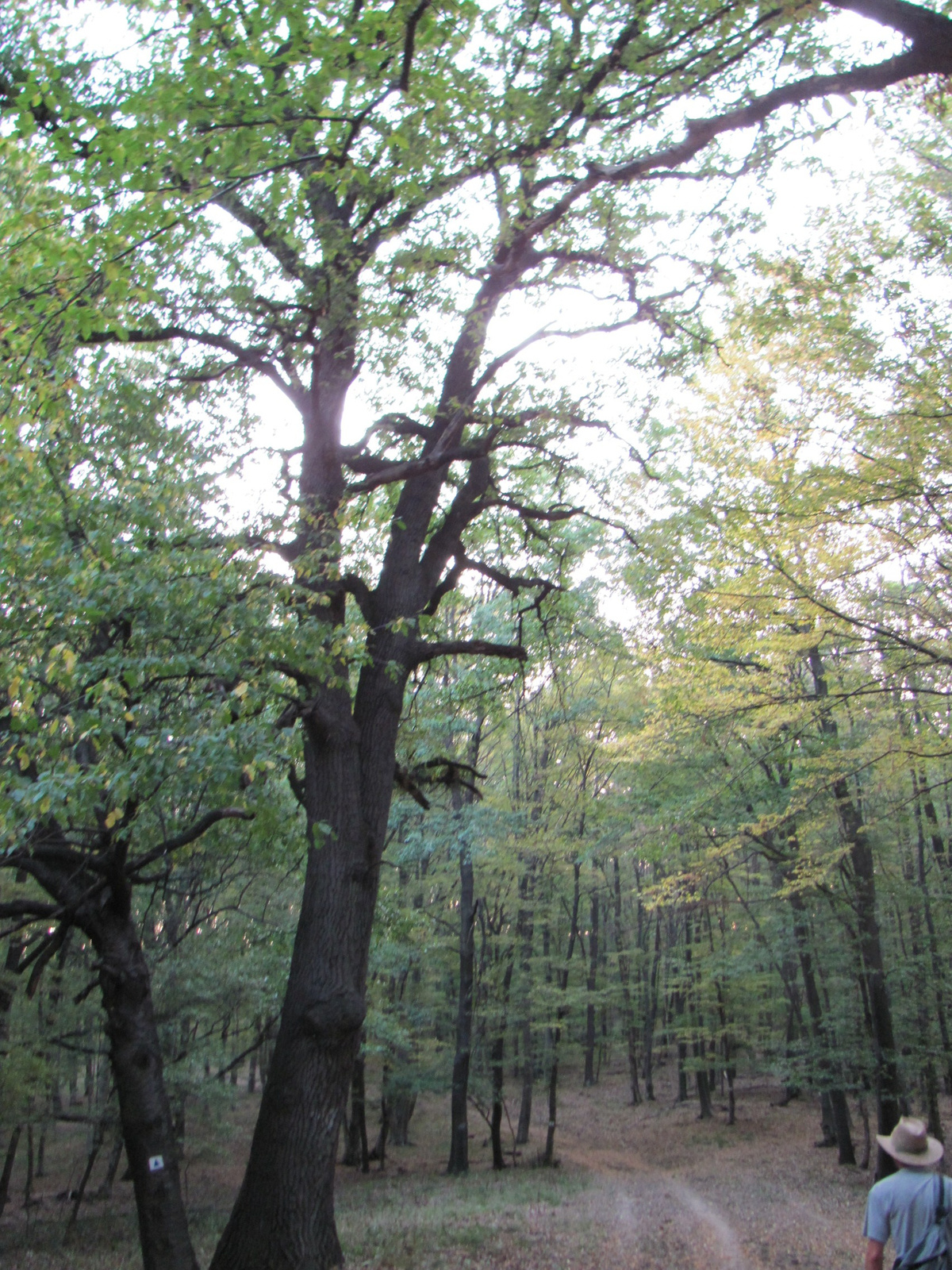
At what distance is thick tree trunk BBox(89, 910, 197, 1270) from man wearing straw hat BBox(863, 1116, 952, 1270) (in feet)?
15.8

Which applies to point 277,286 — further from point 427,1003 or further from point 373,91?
point 427,1003

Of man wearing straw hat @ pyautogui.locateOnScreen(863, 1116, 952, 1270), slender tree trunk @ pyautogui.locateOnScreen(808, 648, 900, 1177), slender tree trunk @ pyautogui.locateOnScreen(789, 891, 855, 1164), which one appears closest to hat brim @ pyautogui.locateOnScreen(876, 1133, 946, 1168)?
man wearing straw hat @ pyautogui.locateOnScreen(863, 1116, 952, 1270)

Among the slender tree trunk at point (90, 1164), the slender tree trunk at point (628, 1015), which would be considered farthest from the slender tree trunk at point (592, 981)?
the slender tree trunk at point (90, 1164)

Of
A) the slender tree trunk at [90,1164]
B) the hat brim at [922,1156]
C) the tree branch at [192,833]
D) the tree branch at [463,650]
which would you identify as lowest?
the slender tree trunk at [90,1164]

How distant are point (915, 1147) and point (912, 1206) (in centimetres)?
27

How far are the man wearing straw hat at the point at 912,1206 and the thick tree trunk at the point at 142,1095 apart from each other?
4.83 metres

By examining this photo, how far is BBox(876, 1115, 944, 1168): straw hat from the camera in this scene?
14.5 feet

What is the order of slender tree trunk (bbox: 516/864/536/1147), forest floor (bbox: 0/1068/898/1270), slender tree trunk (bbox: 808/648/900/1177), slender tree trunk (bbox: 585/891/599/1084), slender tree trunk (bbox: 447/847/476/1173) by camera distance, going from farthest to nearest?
slender tree trunk (bbox: 585/891/599/1084) → slender tree trunk (bbox: 516/864/536/1147) → slender tree trunk (bbox: 447/847/476/1173) → slender tree trunk (bbox: 808/648/900/1177) → forest floor (bbox: 0/1068/898/1270)

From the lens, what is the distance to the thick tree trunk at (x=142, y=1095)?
6.53 metres

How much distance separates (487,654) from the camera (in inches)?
300

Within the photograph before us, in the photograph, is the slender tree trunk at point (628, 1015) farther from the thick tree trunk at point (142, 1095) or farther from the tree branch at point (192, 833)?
the tree branch at point (192, 833)

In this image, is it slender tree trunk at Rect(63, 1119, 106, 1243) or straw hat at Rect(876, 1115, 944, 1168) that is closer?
straw hat at Rect(876, 1115, 944, 1168)

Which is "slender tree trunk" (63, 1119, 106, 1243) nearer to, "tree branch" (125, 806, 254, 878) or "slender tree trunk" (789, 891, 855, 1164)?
"tree branch" (125, 806, 254, 878)

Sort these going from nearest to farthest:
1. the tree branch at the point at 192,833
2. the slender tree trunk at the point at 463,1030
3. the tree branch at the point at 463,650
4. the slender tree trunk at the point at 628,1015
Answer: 1. the tree branch at the point at 192,833
2. the tree branch at the point at 463,650
3. the slender tree trunk at the point at 463,1030
4. the slender tree trunk at the point at 628,1015
